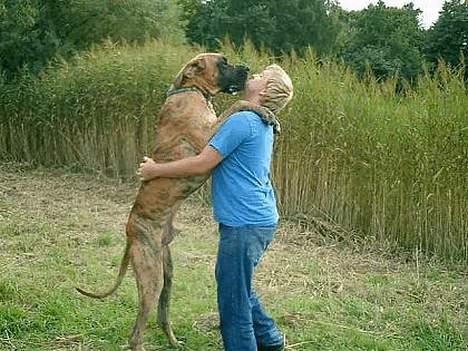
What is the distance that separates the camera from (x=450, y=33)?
651 inches

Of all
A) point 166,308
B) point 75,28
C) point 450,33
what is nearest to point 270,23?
point 450,33

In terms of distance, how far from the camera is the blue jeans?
4.22 meters

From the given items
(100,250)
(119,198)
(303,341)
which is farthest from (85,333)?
(119,198)

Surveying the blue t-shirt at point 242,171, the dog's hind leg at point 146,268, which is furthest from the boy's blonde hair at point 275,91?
the dog's hind leg at point 146,268

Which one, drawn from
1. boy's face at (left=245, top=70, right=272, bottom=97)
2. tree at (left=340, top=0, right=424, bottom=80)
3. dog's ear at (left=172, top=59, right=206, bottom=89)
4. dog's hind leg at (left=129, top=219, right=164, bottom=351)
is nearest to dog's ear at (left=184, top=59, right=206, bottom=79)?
dog's ear at (left=172, top=59, right=206, bottom=89)

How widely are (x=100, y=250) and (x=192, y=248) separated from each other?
3.04 ft

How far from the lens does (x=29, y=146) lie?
1473 cm

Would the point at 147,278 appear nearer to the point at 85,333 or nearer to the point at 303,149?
the point at 85,333

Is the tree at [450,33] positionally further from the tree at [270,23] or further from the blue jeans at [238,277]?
the blue jeans at [238,277]

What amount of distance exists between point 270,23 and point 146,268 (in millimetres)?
21788

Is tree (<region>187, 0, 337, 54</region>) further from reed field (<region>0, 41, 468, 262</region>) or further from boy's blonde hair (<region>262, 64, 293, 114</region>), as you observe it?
boy's blonde hair (<region>262, 64, 293, 114</region>)

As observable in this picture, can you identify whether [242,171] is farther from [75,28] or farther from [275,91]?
[75,28]

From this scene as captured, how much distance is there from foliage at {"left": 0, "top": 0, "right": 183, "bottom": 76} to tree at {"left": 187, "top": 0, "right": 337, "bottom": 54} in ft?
25.0

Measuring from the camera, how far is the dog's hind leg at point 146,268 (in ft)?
15.4
